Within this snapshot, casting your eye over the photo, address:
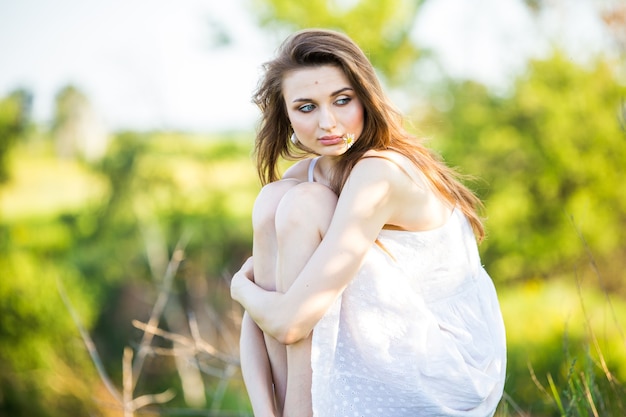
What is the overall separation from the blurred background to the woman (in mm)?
4275

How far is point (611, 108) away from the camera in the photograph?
6.71m

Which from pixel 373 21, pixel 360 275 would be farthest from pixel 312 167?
pixel 373 21

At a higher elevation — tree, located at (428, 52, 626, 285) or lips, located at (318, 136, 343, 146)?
lips, located at (318, 136, 343, 146)

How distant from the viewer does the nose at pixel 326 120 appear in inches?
72.8

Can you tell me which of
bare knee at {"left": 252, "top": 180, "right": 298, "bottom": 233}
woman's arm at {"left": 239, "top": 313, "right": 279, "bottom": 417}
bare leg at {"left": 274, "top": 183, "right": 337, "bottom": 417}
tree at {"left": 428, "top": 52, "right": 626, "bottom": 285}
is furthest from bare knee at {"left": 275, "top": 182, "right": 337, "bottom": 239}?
tree at {"left": 428, "top": 52, "right": 626, "bottom": 285}

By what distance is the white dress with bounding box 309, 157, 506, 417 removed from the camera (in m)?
1.73

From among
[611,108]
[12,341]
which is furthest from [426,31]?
[12,341]

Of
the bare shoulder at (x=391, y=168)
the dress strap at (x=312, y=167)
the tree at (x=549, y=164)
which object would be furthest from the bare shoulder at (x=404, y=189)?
the tree at (x=549, y=164)

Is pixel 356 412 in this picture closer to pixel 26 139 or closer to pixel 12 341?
pixel 12 341

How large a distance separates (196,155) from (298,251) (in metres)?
7.84

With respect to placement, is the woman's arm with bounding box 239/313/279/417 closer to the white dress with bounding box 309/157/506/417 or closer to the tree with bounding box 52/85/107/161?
the white dress with bounding box 309/157/506/417

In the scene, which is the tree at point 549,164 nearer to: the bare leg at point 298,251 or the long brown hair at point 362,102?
the long brown hair at point 362,102

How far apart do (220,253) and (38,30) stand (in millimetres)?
4441

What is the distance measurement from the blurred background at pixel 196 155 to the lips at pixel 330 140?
4437 millimetres
